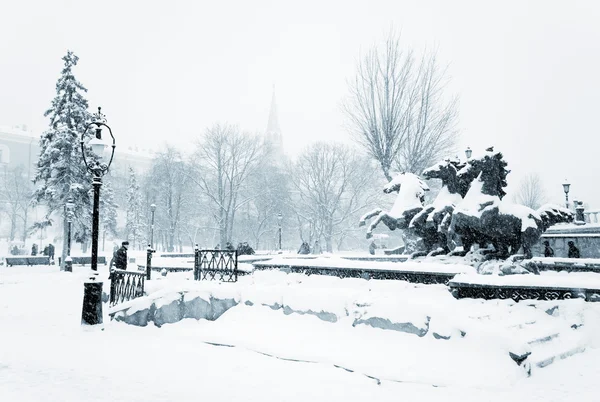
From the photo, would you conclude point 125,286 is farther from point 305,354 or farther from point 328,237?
point 328,237

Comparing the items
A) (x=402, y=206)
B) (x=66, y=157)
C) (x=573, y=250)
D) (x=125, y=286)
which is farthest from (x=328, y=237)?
(x=125, y=286)

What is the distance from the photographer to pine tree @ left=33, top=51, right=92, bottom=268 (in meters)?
29.5

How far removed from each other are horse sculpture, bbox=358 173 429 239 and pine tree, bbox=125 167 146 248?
151ft

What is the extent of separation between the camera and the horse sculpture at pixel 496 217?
1189cm

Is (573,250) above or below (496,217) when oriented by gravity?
below

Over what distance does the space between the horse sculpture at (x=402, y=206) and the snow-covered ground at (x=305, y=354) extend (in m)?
4.36

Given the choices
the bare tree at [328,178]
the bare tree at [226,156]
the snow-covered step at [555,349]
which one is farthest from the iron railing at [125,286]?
the bare tree at [328,178]

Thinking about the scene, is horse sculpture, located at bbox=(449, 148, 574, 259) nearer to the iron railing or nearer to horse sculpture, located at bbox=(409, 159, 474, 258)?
horse sculpture, located at bbox=(409, 159, 474, 258)

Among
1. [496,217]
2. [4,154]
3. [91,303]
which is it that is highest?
[4,154]

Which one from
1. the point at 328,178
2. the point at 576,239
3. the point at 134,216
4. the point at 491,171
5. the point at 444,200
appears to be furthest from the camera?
the point at 134,216

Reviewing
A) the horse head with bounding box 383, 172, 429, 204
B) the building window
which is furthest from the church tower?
the horse head with bounding box 383, 172, 429, 204

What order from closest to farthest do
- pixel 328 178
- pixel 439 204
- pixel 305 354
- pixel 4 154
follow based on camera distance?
pixel 305 354 → pixel 439 204 → pixel 328 178 → pixel 4 154

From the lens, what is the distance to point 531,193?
6406 cm

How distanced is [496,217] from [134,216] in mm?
52115
